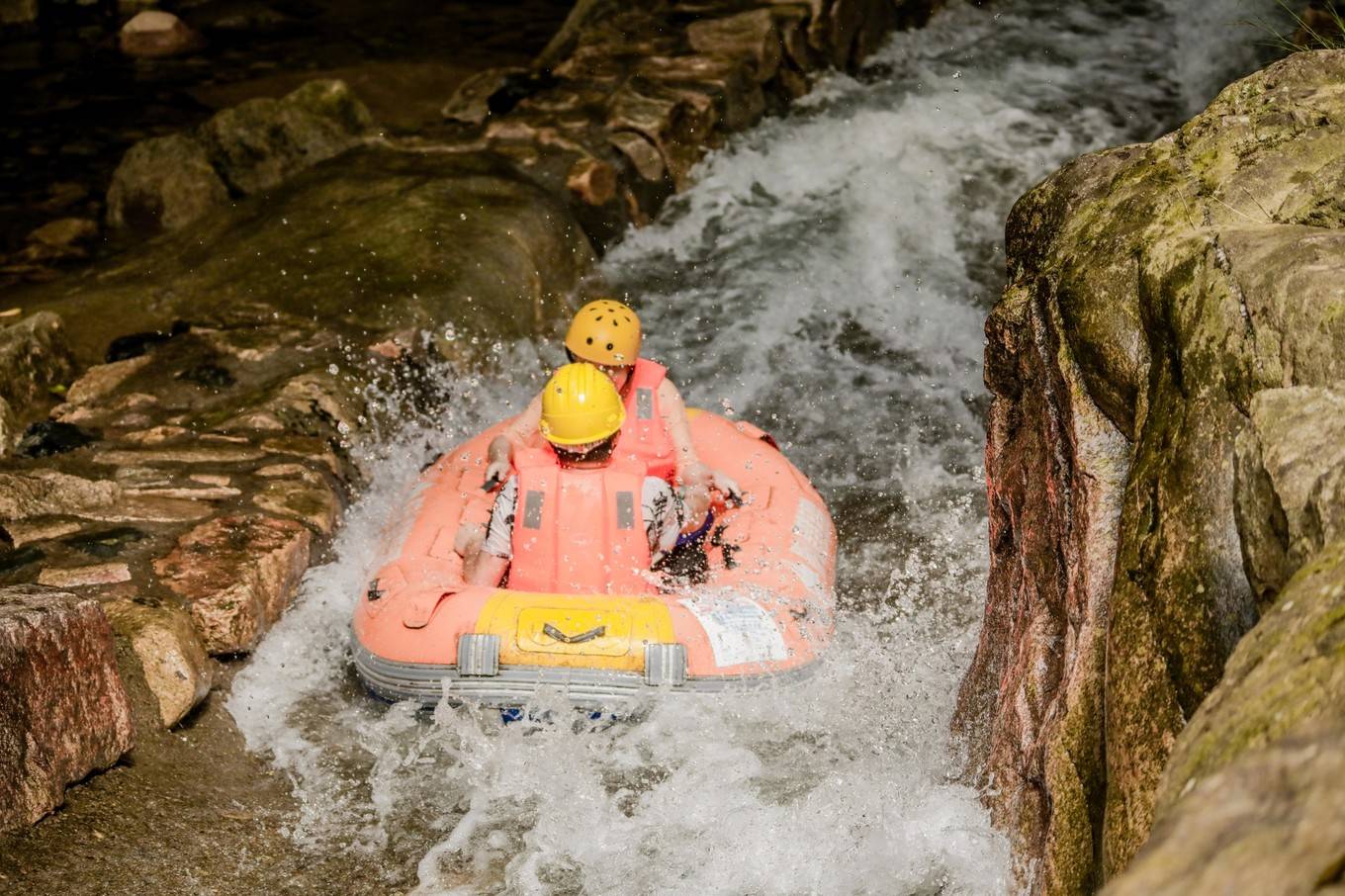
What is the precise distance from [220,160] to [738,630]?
6377 mm

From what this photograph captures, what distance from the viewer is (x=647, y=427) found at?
5898 mm

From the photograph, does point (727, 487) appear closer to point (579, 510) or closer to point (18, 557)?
point (579, 510)

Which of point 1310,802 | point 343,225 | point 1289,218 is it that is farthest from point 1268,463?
point 343,225

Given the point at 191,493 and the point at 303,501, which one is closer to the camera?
the point at 191,493

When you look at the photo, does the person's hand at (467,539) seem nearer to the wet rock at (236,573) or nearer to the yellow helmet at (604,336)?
the wet rock at (236,573)

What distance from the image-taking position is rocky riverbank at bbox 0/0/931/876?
4.88m

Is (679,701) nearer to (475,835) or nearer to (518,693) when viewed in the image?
(518,693)

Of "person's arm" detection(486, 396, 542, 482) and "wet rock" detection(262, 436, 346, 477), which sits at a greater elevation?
"person's arm" detection(486, 396, 542, 482)

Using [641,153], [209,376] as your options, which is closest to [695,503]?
[209,376]

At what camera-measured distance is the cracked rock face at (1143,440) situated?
2.47 metres

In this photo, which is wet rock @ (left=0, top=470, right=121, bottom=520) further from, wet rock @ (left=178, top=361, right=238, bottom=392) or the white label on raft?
the white label on raft

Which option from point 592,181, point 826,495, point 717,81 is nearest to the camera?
point 826,495

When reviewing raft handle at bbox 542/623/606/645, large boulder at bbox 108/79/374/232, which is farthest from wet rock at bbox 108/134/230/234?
raft handle at bbox 542/623/606/645

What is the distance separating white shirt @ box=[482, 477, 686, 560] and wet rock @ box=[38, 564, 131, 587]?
55.3 inches
